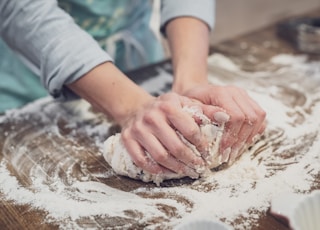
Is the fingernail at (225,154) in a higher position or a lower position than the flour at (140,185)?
higher

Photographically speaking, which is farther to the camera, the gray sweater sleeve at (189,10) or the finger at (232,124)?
the gray sweater sleeve at (189,10)

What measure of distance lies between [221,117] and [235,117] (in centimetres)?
2

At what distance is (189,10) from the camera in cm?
95

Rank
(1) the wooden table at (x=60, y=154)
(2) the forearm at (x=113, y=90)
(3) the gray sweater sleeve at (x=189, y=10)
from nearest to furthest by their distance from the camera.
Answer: (1) the wooden table at (x=60, y=154) < (2) the forearm at (x=113, y=90) < (3) the gray sweater sleeve at (x=189, y=10)

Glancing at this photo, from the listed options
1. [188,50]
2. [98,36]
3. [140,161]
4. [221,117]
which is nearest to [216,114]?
[221,117]

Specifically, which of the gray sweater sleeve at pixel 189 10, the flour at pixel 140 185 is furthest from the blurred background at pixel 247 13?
the flour at pixel 140 185

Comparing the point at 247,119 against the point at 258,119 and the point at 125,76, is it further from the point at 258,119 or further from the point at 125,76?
the point at 125,76

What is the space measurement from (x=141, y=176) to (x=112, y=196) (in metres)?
0.05

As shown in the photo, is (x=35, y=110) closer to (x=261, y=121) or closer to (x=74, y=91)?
(x=74, y=91)

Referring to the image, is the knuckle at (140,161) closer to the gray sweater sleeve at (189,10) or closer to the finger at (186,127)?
the finger at (186,127)

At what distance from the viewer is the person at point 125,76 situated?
70 cm

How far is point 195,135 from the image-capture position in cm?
69

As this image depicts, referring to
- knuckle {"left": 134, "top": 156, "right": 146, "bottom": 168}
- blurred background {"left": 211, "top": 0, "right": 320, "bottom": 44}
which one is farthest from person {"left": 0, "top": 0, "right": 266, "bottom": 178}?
blurred background {"left": 211, "top": 0, "right": 320, "bottom": 44}

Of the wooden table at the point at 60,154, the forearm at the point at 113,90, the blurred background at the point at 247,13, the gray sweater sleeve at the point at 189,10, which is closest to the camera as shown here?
the wooden table at the point at 60,154
